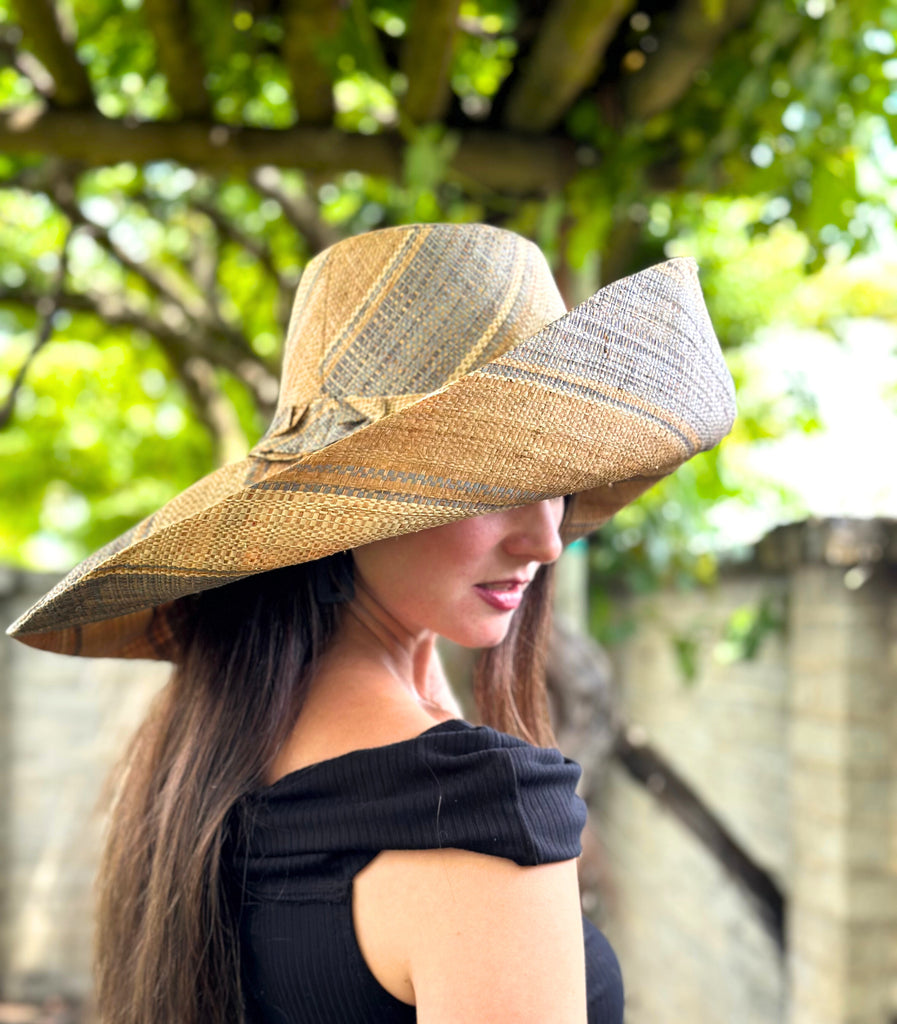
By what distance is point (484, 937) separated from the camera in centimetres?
80

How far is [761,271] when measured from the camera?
5910mm

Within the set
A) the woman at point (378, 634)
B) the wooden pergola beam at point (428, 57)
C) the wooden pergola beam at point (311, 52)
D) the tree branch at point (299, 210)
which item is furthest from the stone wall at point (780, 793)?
the tree branch at point (299, 210)

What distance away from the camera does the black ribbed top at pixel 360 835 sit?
837mm

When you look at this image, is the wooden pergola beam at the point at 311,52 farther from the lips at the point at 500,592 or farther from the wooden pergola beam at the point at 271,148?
the lips at the point at 500,592

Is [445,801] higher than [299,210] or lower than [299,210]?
lower

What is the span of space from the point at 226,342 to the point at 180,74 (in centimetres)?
220

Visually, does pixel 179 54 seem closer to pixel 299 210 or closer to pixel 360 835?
pixel 299 210

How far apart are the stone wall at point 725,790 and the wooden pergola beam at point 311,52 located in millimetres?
1675

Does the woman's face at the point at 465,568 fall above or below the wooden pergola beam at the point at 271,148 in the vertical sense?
below

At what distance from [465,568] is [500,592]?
2.3 inches

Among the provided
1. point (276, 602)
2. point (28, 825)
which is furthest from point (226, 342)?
point (276, 602)

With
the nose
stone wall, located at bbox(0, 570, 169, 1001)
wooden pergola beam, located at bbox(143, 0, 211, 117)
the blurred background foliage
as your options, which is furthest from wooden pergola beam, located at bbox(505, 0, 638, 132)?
stone wall, located at bbox(0, 570, 169, 1001)

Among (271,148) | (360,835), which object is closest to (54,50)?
(271,148)

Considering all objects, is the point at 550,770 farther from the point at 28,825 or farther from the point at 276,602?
the point at 28,825
